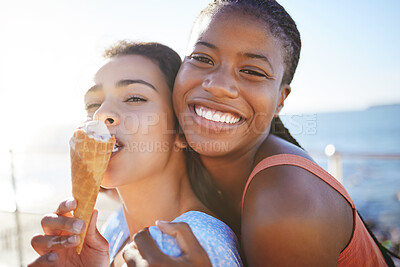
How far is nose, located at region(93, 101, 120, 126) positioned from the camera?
6.40 feet

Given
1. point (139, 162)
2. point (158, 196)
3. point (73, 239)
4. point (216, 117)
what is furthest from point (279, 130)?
point (73, 239)

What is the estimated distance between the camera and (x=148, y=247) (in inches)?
56.8

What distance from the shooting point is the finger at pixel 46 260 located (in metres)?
1.60

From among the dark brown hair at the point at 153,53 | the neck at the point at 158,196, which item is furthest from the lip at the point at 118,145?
the dark brown hair at the point at 153,53

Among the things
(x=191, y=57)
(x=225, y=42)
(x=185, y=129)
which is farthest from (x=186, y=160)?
(x=225, y=42)

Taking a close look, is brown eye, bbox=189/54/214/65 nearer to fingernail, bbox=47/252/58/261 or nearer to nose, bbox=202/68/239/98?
nose, bbox=202/68/239/98

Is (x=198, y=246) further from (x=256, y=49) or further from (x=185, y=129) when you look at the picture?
(x=256, y=49)

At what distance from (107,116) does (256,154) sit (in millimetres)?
994

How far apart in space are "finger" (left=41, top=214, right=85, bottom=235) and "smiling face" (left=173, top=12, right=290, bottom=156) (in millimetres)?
795

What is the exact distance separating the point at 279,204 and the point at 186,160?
0.97m

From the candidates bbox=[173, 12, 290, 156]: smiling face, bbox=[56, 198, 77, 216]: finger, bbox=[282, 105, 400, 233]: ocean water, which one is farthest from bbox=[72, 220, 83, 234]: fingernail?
bbox=[282, 105, 400, 233]: ocean water

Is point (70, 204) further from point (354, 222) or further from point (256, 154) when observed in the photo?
point (354, 222)

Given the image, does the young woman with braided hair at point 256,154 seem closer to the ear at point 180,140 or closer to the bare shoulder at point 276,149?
the bare shoulder at point 276,149

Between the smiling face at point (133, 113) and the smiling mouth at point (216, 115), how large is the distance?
0.25m
